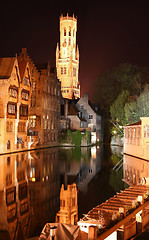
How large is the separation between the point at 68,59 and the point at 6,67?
100.0 m

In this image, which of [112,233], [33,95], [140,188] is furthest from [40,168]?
[33,95]

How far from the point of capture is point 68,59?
150 meters

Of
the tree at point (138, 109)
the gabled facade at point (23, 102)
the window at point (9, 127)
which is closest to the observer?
the window at point (9, 127)

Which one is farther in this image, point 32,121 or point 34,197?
point 32,121

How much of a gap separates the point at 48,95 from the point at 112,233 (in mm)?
63473

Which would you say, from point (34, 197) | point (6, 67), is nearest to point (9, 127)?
point (6, 67)

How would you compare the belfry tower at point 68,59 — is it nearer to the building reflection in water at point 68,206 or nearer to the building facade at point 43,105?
the building facade at point 43,105

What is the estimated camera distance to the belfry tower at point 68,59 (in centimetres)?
14575

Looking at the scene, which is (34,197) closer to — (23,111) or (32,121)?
(23,111)

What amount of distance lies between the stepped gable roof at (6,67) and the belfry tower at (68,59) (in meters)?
90.2

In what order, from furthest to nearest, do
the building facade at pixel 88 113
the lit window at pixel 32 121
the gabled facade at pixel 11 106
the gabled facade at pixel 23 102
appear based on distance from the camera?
the building facade at pixel 88 113 < the lit window at pixel 32 121 < the gabled facade at pixel 23 102 < the gabled facade at pixel 11 106

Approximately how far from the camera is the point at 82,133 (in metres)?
77.4

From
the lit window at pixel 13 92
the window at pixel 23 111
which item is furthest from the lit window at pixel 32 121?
the lit window at pixel 13 92

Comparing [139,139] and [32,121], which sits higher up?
[32,121]
